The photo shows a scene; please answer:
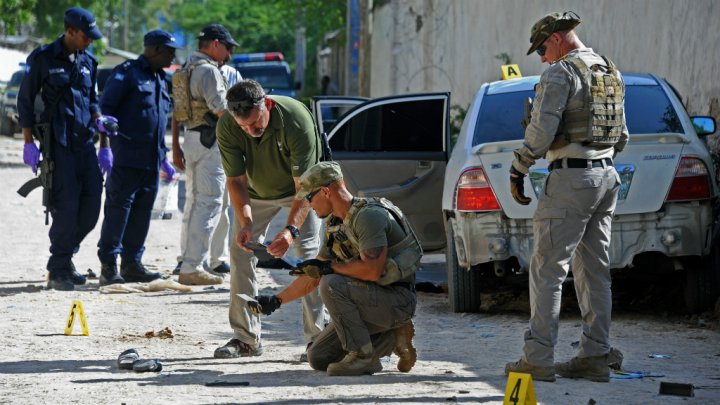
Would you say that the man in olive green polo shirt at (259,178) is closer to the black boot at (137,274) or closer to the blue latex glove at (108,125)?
the blue latex glove at (108,125)

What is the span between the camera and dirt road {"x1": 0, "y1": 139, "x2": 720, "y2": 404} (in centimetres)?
634

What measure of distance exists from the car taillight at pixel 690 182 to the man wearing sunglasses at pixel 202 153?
382 cm

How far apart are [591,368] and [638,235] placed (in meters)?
1.89

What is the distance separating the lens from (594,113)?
21.4 feet

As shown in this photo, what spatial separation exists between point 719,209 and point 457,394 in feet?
10.8

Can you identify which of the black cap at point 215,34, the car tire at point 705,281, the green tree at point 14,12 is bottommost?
the car tire at point 705,281

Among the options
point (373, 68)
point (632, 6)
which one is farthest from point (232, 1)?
point (632, 6)

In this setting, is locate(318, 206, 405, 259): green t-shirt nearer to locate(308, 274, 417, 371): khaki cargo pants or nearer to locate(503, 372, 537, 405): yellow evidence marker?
locate(308, 274, 417, 371): khaki cargo pants

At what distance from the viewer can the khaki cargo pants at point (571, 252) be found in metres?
6.56

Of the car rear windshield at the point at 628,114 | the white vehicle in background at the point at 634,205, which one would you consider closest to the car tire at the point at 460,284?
the white vehicle in background at the point at 634,205

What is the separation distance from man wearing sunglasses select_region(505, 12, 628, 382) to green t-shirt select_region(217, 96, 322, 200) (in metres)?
1.27

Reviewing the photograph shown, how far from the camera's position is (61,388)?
6562 mm

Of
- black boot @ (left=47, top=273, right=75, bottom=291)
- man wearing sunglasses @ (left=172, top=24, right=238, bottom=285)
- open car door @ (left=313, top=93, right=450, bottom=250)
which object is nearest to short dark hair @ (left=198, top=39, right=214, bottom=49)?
man wearing sunglasses @ (left=172, top=24, right=238, bottom=285)

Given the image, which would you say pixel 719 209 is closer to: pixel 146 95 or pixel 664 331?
pixel 664 331
